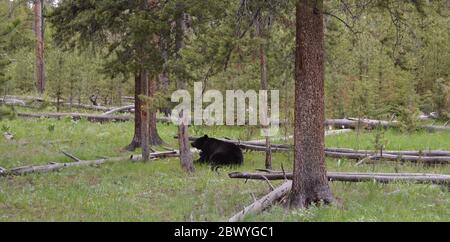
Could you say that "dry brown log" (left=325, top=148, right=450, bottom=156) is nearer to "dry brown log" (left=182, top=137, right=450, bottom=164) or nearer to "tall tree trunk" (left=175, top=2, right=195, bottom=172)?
"dry brown log" (left=182, top=137, right=450, bottom=164)

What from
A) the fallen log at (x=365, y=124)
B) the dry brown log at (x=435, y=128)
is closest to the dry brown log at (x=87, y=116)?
the fallen log at (x=365, y=124)

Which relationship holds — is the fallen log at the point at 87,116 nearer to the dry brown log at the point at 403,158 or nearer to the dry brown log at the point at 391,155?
the dry brown log at the point at 391,155

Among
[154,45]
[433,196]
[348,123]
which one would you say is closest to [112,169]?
[154,45]

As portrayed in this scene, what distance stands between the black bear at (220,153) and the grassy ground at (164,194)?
1.34 ft

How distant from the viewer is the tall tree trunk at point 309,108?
9.62 m

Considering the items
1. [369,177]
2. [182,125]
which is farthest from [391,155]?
[182,125]

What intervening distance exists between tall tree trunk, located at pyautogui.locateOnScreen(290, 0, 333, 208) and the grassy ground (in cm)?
50

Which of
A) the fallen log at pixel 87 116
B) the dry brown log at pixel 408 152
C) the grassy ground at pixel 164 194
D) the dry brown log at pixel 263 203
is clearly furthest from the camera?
the fallen log at pixel 87 116

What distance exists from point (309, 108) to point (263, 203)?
1765 millimetres

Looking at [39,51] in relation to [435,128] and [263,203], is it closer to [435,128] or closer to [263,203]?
[435,128]

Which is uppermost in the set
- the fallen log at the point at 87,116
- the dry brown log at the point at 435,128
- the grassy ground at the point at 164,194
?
the fallen log at the point at 87,116

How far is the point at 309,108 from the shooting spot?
9.61 meters

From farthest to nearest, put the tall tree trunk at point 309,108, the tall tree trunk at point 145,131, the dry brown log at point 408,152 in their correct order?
the dry brown log at point 408,152
the tall tree trunk at point 145,131
the tall tree trunk at point 309,108

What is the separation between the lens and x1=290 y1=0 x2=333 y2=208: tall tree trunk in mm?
9617
